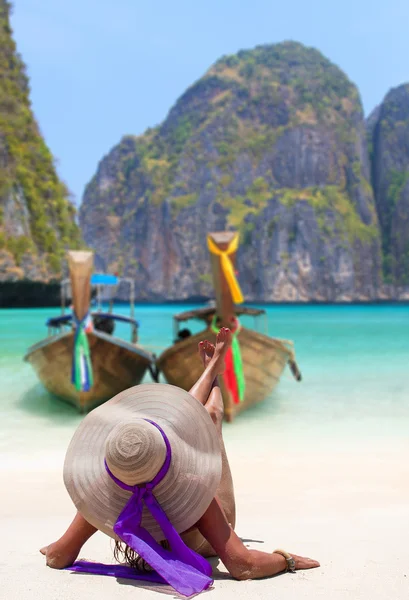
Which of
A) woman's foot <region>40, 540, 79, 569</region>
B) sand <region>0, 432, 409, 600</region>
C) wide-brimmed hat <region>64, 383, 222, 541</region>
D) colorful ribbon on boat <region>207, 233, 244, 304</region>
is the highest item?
colorful ribbon on boat <region>207, 233, 244, 304</region>

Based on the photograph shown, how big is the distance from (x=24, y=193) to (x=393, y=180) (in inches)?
3209

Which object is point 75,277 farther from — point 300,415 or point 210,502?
point 210,502

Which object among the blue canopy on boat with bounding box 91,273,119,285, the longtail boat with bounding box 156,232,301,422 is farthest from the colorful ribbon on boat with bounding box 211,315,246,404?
the blue canopy on boat with bounding box 91,273,119,285

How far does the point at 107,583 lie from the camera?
2264 millimetres

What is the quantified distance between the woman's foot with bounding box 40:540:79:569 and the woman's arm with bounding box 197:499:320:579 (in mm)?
570

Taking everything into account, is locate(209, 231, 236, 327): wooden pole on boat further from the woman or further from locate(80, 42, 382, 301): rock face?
locate(80, 42, 382, 301): rock face

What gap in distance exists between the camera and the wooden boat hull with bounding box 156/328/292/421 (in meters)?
8.87

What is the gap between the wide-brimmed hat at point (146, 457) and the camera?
6.66 feet

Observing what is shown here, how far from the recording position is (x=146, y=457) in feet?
6.59

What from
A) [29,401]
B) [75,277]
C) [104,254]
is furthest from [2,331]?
[104,254]

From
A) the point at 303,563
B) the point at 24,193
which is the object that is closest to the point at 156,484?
the point at 303,563

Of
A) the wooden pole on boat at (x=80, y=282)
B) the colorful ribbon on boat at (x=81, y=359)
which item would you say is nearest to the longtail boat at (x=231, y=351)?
the colorful ribbon on boat at (x=81, y=359)

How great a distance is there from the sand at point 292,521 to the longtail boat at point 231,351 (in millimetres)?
1634

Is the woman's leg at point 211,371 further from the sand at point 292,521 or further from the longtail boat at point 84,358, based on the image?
the longtail boat at point 84,358
